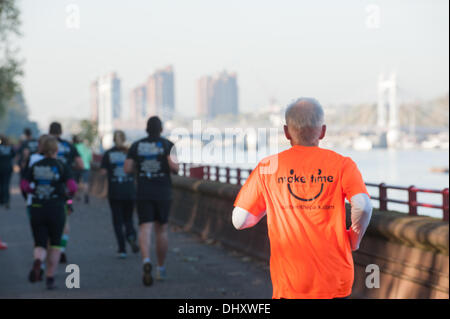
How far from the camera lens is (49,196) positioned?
7.95 m

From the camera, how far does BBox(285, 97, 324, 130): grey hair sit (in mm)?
3246

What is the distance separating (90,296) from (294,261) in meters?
4.86

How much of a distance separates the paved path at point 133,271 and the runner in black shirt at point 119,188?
344 mm

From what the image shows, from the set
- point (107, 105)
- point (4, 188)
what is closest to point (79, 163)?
point (4, 188)

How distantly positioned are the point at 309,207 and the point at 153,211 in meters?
5.50

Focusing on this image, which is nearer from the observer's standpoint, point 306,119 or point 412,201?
point 306,119

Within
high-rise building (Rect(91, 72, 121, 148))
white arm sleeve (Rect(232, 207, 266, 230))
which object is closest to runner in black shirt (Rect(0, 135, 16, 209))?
white arm sleeve (Rect(232, 207, 266, 230))

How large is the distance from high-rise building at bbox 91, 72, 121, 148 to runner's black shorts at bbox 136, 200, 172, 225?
1618 inches

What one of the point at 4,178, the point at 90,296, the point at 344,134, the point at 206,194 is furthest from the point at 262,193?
the point at 344,134

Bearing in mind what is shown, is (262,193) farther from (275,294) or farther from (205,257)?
(205,257)

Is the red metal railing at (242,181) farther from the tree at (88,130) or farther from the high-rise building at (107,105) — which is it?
the high-rise building at (107,105)

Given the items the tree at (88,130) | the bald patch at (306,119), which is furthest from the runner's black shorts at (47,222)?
the tree at (88,130)

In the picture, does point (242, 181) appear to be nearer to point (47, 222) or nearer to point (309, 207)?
point (47, 222)
